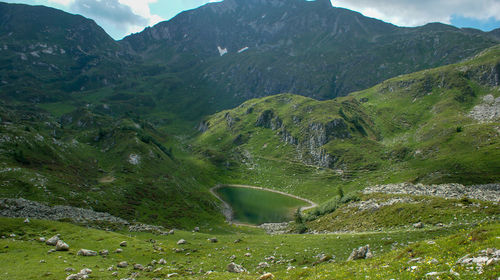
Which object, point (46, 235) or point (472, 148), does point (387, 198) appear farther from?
point (472, 148)

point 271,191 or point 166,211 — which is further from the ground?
point 166,211

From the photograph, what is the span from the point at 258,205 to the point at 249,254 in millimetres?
99080

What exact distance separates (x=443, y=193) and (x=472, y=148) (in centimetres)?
9114

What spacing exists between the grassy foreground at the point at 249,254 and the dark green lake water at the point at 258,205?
218 ft

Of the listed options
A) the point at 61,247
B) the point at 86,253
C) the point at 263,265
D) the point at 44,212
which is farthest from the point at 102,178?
the point at 263,265

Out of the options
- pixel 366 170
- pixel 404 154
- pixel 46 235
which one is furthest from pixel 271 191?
pixel 46 235

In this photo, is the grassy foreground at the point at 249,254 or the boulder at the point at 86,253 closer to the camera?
the grassy foreground at the point at 249,254

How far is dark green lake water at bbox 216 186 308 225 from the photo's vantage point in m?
120

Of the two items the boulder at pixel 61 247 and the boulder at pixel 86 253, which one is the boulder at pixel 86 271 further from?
the boulder at pixel 61 247

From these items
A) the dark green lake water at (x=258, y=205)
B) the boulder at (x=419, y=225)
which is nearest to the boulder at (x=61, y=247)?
the boulder at (x=419, y=225)

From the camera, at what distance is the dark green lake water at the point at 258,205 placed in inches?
4712

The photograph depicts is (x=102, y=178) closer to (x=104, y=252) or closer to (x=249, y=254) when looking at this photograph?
(x=104, y=252)

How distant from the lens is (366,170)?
17038cm

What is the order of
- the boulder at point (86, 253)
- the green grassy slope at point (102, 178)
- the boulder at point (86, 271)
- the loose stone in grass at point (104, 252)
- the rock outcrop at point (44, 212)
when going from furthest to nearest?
the green grassy slope at point (102, 178) → the rock outcrop at point (44, 212) → the loose stone in grass at point (104, 252) → the boulder at point (86, 253) → the boulder at point (86, 271)
